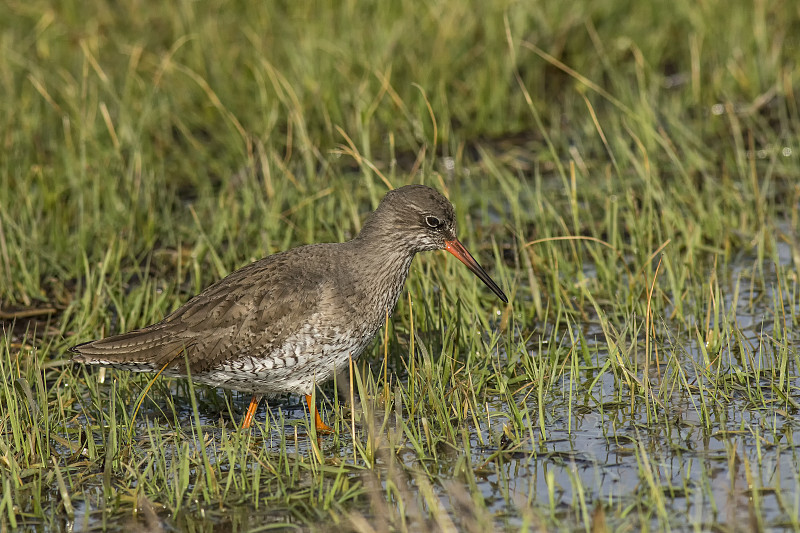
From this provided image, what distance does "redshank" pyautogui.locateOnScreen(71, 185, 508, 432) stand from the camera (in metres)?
6.16

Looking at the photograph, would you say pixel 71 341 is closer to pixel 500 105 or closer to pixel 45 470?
pixel 45 470

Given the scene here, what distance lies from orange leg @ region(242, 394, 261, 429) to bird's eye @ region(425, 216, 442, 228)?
139cm

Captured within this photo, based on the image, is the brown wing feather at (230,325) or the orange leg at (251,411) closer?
the brown wing feather at (230,325)

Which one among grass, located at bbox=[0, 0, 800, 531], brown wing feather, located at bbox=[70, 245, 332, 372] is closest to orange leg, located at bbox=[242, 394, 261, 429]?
grass, located at bbox=[0, 0, 800, 531]

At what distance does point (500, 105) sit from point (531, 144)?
1.68 ft

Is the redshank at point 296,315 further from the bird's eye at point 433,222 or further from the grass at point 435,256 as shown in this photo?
the grass at point 435,256

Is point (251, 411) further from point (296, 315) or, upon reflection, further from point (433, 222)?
point (433, 222)

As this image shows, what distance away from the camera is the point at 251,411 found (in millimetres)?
6457

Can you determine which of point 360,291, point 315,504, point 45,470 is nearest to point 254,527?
point 315,504

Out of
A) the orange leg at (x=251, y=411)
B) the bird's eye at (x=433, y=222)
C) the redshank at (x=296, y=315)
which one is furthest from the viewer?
the bird's eye at (x=433, y=222)

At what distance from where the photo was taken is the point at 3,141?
9586 mm

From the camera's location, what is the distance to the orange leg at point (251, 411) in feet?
20.7

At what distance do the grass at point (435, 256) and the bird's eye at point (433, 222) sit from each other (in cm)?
52

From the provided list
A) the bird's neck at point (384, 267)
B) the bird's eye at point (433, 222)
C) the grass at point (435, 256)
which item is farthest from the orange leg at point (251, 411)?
the bird's eye at point (433, 222)
